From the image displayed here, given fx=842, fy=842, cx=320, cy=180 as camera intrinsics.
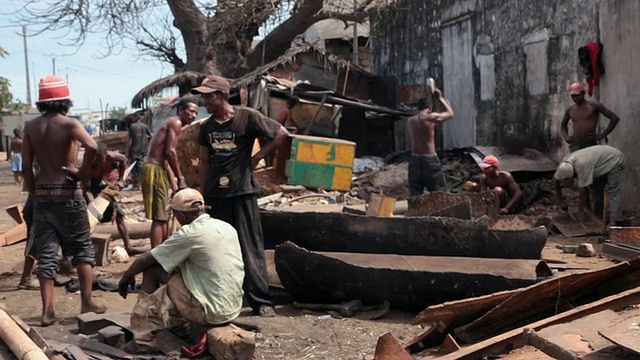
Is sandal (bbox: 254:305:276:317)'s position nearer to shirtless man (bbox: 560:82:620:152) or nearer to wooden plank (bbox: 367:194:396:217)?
wooden plank (bbox: 367:194:396:217)

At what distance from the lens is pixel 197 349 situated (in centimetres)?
523

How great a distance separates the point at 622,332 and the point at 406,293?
2439mm

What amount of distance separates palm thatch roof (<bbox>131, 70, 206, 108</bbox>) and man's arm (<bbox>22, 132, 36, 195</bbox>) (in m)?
13.3

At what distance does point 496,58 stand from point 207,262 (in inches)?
419

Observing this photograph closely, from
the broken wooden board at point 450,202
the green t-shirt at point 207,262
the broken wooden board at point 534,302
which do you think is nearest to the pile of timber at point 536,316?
the broken wooden board at point 534,302

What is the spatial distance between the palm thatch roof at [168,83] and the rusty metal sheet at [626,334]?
16367 millimetres

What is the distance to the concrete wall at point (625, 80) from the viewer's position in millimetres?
10273

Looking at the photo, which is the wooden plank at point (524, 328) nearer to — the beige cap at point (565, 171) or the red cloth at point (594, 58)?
the beige cap at point (565, 171)

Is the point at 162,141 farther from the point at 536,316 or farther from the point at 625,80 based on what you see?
the point at 625,80

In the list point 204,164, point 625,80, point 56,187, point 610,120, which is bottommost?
point 56,187

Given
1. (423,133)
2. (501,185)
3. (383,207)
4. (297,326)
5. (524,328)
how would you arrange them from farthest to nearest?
(501,185) < (423,133) < (383,207) < (297,326) < (524,328)

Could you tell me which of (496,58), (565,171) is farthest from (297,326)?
(496,58)

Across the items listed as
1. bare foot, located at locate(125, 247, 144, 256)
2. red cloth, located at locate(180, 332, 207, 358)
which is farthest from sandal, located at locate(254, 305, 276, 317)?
bare foot, located at locate(125, 247, 144, 256)

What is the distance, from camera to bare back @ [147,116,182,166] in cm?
806
